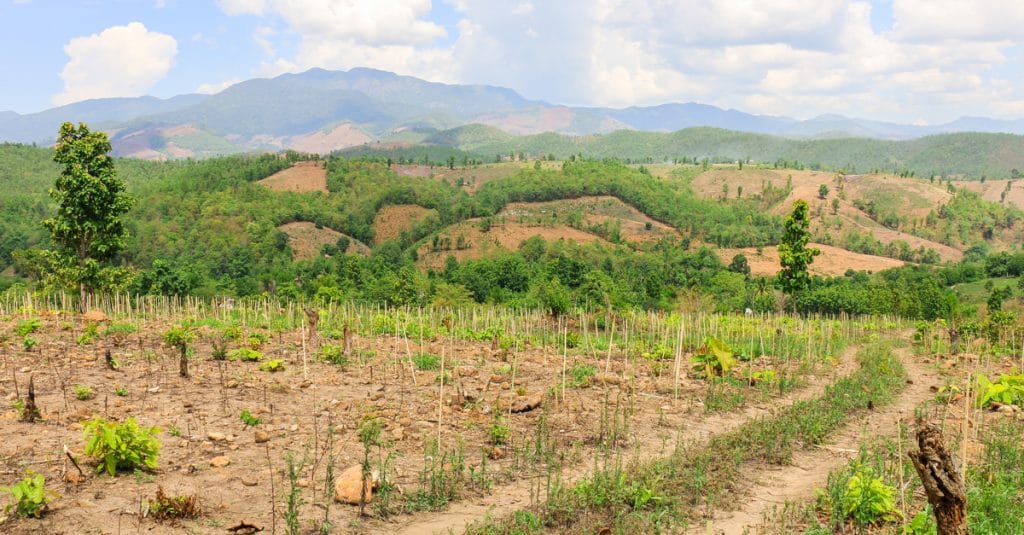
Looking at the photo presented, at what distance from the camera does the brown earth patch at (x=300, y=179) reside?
121m

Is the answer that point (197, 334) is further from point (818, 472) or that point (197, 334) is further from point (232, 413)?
point (818, 472)

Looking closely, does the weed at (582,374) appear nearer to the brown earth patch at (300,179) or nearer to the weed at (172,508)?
the weed at (172,508)

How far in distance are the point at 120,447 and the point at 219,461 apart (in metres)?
→ 1.19

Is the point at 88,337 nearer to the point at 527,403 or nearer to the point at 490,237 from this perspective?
the point at 527,403

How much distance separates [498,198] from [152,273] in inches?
3312

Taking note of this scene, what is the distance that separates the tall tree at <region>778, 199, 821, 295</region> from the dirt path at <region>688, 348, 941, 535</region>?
15158 mm

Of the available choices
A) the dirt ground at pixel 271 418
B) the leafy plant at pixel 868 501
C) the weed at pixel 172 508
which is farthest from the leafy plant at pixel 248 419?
the leafy plant at pixel 868 501

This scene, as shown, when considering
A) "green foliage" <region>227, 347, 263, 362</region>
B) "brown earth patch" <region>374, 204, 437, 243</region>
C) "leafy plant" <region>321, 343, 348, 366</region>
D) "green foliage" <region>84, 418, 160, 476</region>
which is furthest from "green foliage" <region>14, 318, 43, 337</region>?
"brown earth patch" <region>374, 204, 437, 243</region>

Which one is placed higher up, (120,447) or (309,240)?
(120,447)

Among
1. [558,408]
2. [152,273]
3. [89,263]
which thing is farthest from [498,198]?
[558,408]

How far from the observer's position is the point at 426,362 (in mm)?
15703

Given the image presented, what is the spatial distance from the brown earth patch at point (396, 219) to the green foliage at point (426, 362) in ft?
311

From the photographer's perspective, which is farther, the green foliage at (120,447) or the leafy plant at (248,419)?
the leafy plant at (248,419)

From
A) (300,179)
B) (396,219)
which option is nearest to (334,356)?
(396,219)
